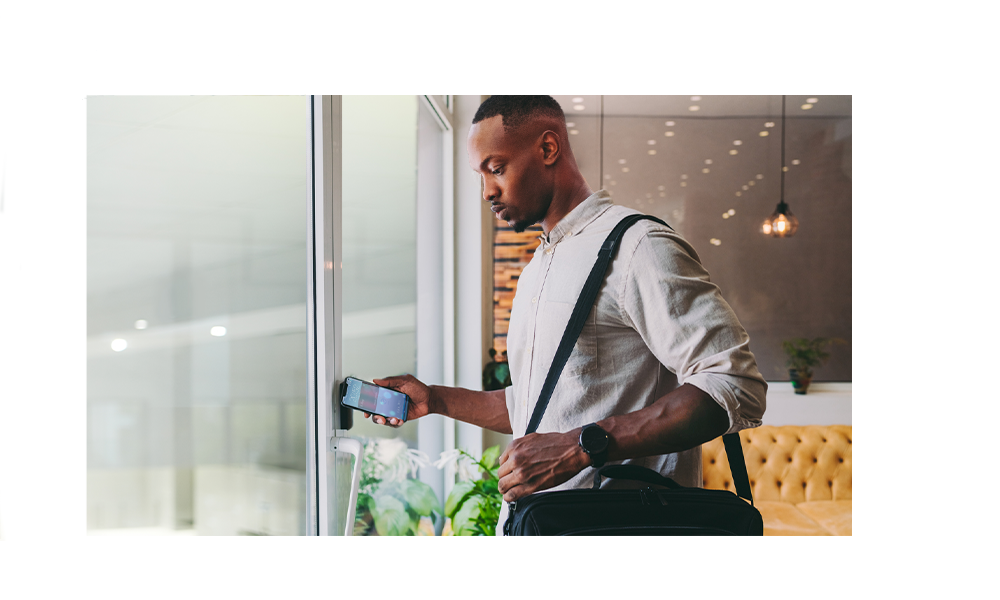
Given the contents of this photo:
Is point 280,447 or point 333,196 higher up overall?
point 333,196

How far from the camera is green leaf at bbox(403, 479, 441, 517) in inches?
67.9

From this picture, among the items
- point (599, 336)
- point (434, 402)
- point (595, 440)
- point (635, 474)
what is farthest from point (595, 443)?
point (434, 402)

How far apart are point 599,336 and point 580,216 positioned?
0.27 metres

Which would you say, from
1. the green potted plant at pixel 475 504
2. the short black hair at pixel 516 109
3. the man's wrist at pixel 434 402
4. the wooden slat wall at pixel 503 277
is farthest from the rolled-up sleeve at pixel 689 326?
the green potted plant at pixel 475 504

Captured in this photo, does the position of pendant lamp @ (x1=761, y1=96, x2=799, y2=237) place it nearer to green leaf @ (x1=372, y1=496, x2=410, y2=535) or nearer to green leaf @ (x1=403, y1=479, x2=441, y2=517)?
green leaf @ (x1=403, y1=479, x2=441, y2=517)

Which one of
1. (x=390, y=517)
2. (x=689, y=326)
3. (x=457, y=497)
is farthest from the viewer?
(x=457, y=497)

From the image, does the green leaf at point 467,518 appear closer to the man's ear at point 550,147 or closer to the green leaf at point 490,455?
the green leaf at point 490,455

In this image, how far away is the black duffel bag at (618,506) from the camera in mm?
1169

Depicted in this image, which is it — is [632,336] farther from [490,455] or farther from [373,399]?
[490,455]

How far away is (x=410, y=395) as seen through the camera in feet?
4.54

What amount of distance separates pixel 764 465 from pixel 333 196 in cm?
233

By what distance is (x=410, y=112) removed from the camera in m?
1.89

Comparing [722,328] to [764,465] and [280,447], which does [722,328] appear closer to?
[280,447]
